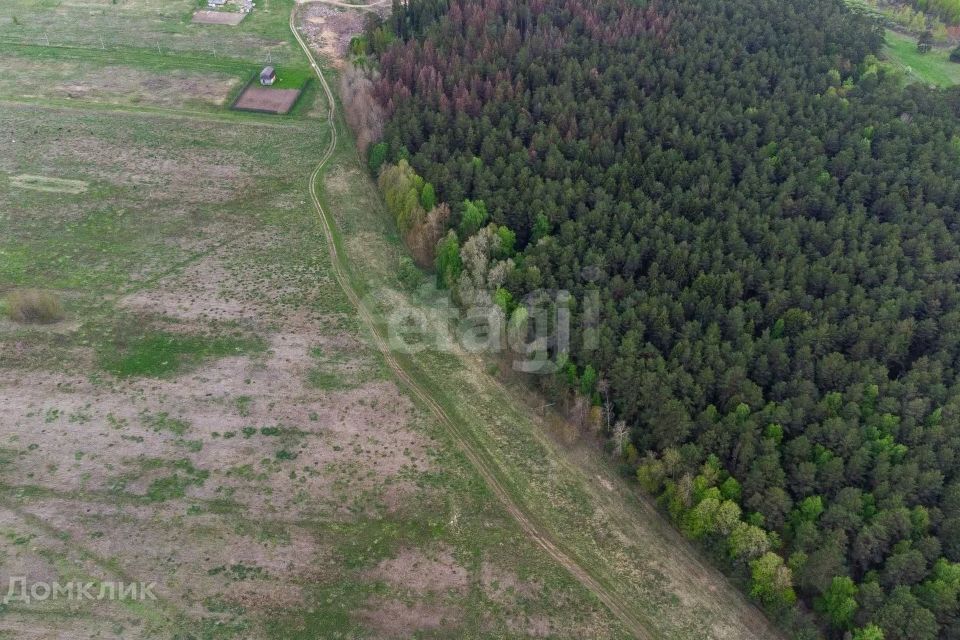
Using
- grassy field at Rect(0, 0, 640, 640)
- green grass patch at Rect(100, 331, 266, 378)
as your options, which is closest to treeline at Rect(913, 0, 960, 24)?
grassy field at Rect(0, 0, 640, 640)

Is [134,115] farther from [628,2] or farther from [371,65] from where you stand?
[628,2]

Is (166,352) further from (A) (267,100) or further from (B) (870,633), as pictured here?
(B) (870,633)

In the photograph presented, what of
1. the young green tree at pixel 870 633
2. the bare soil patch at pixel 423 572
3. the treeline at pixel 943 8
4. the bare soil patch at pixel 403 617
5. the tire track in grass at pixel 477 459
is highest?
the treeline at pixel 943 8

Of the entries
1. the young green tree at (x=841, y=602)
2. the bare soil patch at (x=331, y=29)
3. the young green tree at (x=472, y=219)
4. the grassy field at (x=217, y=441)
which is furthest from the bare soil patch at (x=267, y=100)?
the young green tree at (x=841, y=602)

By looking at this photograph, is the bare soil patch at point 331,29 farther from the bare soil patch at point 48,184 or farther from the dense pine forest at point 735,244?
the bare soil patch at point 48,184

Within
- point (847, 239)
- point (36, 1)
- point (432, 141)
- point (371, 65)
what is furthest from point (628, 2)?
point (36, 1)

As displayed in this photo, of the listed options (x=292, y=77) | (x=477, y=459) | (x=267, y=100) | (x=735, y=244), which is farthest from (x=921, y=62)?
(x=477, y=459)
